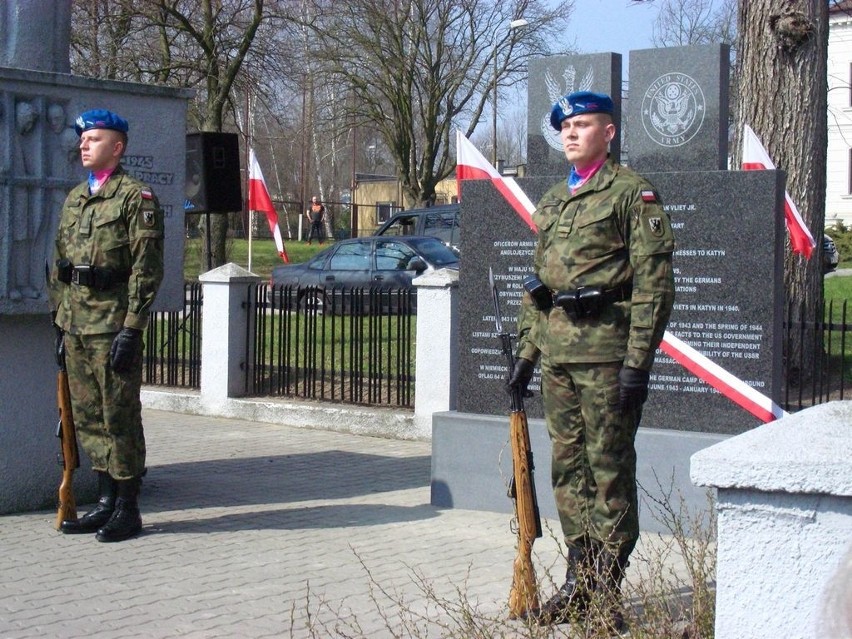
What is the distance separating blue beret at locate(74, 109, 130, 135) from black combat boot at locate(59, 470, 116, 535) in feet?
6.21

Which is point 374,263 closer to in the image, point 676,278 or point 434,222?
point 434,222

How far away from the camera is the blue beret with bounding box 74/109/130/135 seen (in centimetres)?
655

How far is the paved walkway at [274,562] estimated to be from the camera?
5031mm

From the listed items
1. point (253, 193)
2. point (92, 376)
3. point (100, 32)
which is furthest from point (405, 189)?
point (92, 376)

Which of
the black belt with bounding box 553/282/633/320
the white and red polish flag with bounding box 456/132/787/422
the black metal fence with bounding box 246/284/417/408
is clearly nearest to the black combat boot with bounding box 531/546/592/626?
the black belt with bounding box 553/282/633/320

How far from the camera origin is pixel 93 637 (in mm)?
4895

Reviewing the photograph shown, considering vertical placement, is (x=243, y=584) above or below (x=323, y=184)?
below

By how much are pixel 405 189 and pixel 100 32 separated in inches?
772

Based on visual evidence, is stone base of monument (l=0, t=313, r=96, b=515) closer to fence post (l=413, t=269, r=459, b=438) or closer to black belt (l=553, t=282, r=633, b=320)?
fence post (l=413, t=269, r=459, b=438)

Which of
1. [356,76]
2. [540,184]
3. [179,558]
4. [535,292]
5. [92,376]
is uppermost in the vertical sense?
[356,76]

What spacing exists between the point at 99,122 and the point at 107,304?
0.99 meters

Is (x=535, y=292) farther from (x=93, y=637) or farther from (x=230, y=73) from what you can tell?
(x=230, y=73)

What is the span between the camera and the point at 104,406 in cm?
654

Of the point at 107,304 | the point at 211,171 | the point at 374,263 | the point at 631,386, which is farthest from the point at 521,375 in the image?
the point at 374,263
